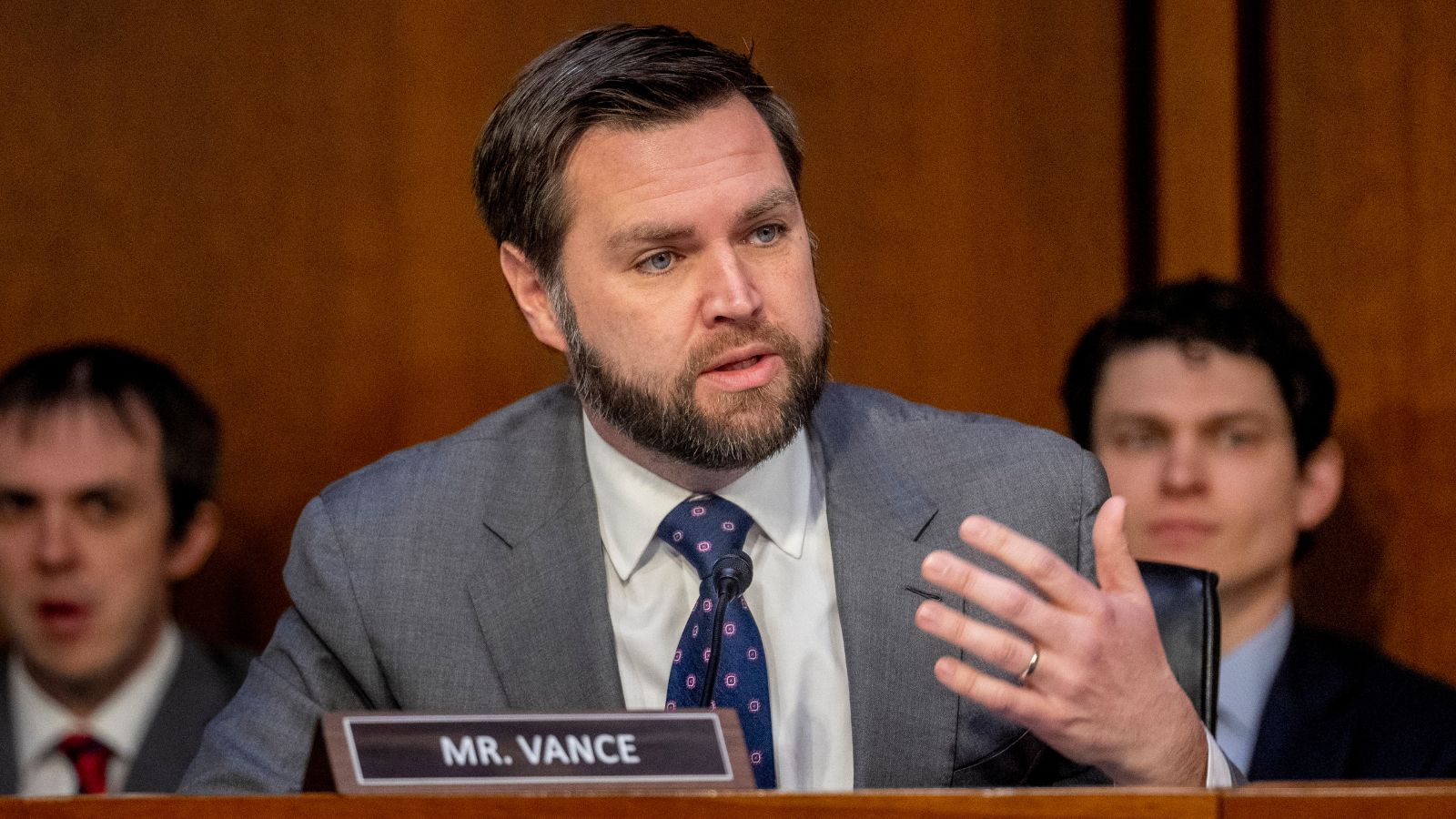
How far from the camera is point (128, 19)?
9.41 feet

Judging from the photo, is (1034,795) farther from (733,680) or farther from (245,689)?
(245,689)

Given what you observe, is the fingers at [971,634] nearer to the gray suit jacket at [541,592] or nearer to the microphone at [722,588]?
the microphone at [722,588]

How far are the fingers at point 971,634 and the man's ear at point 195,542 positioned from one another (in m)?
1.71

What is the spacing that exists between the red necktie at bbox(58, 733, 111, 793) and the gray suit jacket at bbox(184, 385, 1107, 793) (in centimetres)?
106

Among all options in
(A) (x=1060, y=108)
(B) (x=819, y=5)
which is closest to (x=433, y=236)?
(B) (x=819, y=5)

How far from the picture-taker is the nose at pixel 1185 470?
2.45m

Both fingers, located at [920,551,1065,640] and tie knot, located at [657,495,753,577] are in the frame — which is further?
tie knot, located at [657,495,753,577]

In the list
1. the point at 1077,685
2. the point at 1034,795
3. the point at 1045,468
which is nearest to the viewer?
the point at 1034,795

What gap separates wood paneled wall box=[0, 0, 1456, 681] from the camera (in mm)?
2834

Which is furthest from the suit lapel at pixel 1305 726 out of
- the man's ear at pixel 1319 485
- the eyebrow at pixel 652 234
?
the eyebrow at pixel 652 234

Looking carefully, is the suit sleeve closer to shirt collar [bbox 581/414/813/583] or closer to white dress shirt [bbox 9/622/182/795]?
shirt collar [bbox 581/414/813/583]

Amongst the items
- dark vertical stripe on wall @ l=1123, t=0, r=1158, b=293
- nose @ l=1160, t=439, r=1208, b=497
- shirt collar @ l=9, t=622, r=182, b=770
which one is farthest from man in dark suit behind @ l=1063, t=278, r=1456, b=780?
shirt collar @ l=9, t=622, r=182, b=770

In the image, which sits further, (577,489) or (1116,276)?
(1116,276)

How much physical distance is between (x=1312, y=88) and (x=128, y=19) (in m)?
2.09
